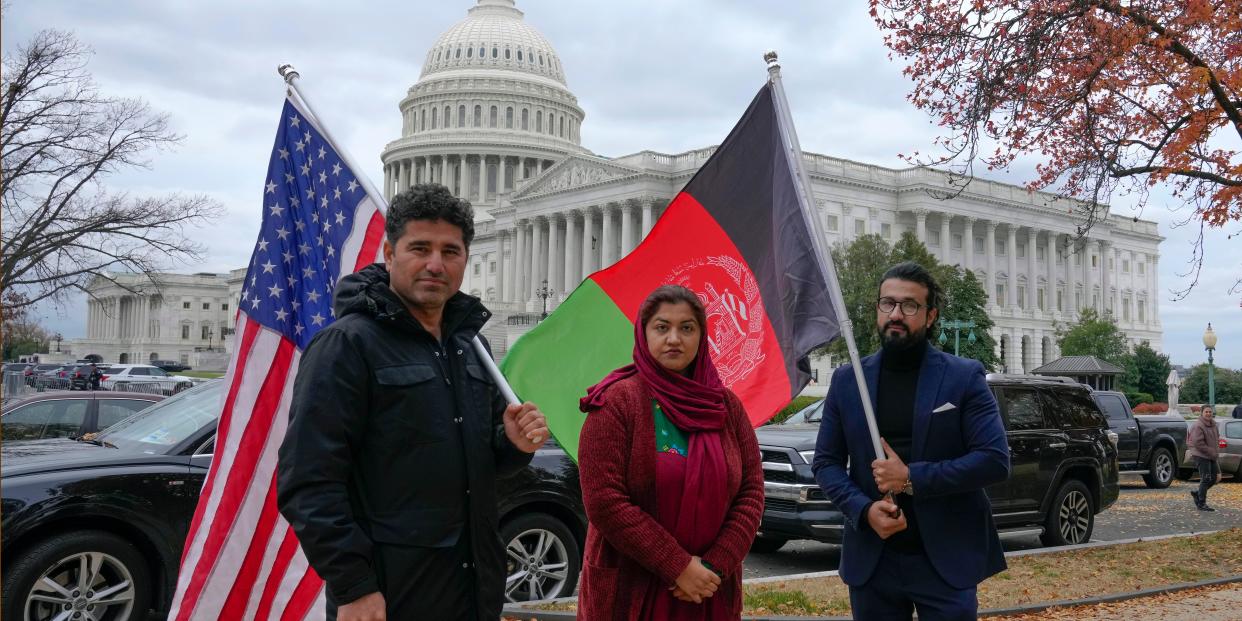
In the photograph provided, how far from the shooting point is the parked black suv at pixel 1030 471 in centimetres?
1081

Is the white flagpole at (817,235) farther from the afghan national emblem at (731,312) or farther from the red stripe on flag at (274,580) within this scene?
the red stripe on flag at (274,580)

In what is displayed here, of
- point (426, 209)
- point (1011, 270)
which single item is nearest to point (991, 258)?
point (1011, 270)

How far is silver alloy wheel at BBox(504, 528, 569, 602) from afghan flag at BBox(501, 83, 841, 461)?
2723 millimetres

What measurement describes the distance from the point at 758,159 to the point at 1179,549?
8.06 meters

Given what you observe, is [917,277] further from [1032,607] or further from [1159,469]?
[1159,469]

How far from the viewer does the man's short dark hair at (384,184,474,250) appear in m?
3.70

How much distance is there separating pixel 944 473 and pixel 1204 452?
15.8m

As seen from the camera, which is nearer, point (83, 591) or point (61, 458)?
point (83, 591)

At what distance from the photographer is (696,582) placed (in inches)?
149

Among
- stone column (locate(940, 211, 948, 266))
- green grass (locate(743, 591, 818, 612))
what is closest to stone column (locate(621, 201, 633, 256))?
stone column (locate(940, 211, 948, 266))

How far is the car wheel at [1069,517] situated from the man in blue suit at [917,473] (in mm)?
8120

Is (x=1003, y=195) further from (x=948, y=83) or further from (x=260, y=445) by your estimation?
(x=260, y=445)

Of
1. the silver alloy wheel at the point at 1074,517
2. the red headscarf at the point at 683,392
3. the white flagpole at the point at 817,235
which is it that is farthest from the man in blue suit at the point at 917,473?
the silver alloy wheel at the point at 1074,517

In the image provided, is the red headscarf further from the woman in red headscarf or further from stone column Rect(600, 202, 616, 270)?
stone column Rect(600, 202, 616, 270)
